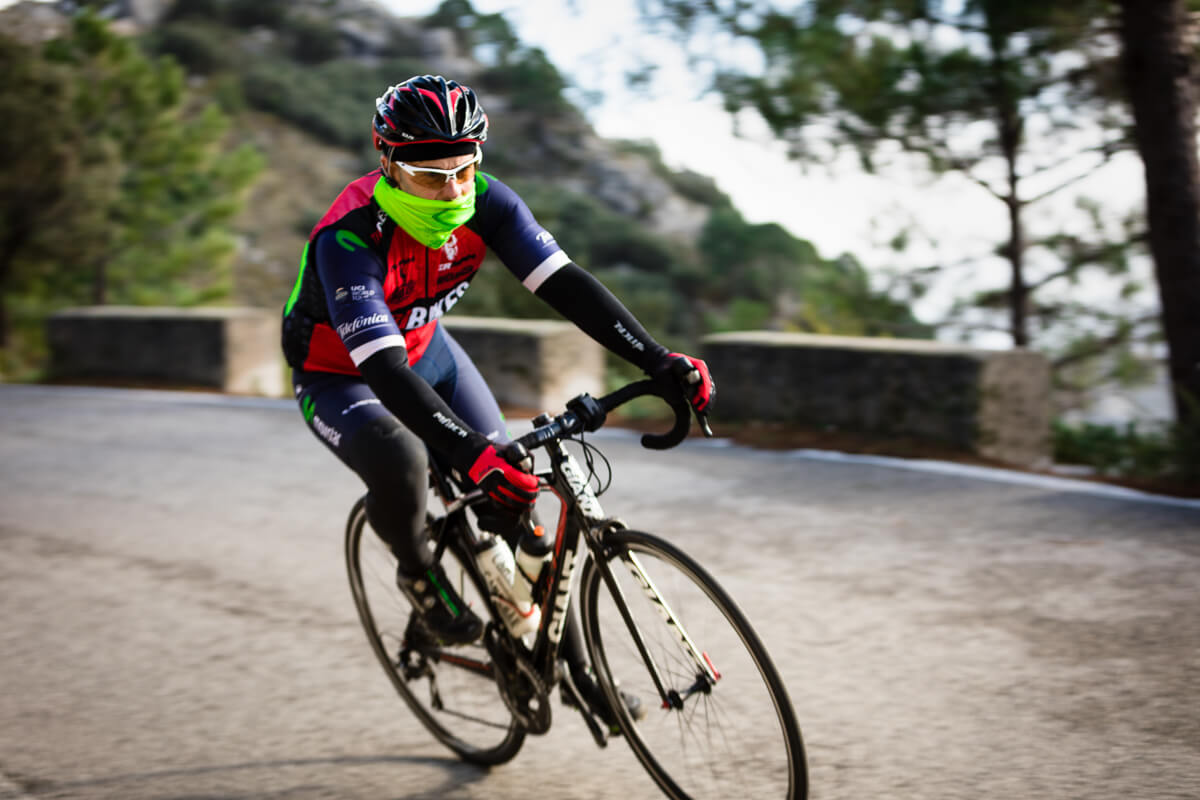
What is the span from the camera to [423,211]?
351cm

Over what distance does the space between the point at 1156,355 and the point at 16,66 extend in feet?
97.7

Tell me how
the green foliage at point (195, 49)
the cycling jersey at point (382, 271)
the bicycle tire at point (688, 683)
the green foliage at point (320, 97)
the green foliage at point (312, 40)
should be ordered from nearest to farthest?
1. the bicycle tire at point (688, 683)
2. the cycling jersey at point (382, 271)
3. the green foliage at point (320, 97)
4. the green foliage at point (195, 49)
5. the green foliage at point (312, 40)

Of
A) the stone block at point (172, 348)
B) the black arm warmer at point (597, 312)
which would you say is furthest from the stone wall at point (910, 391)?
the stone block at point (172, 348)

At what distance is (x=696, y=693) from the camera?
3320 mm

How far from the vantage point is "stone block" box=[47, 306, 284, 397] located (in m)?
13.9

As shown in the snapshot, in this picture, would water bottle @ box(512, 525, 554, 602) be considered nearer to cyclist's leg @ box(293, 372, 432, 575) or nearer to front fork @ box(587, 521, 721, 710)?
front fork @ box(587, 521, 721, 710)

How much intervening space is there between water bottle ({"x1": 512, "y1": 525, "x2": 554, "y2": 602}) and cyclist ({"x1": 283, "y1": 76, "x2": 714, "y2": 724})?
11 cm

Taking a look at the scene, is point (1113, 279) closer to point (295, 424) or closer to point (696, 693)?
point (295, 424)

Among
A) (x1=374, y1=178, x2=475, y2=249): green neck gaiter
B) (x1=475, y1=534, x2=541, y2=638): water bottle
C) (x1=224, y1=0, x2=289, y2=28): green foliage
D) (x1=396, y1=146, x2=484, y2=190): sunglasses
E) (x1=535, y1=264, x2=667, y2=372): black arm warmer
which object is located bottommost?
(x1=475, y1=534, x2=541, y2=638): water bottle

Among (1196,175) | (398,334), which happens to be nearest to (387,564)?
(398,334)

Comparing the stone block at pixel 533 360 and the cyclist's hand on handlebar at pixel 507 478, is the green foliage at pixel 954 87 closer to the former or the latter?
the stone block at pixel 533 360

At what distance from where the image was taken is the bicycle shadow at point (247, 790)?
12.3ft

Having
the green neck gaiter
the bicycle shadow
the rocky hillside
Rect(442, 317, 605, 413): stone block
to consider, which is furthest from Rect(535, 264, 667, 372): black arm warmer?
the rocky hillside

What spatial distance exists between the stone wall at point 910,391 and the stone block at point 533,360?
2299 mm
